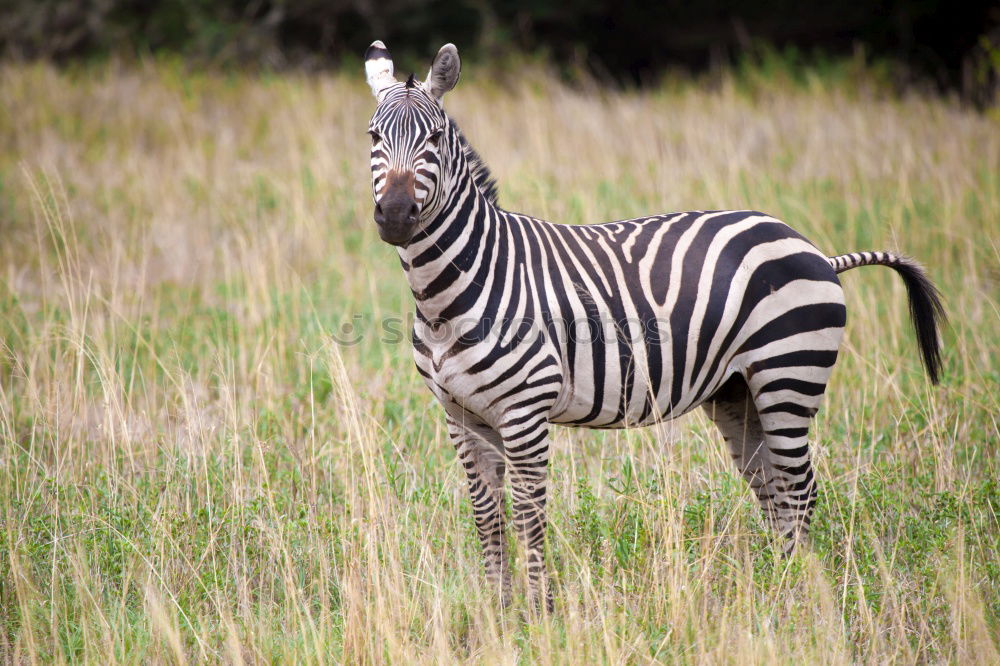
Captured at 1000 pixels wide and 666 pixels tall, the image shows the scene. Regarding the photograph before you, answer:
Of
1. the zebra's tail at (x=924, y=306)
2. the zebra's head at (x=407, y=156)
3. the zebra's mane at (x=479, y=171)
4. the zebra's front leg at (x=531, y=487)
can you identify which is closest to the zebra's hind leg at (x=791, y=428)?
the zebra's tail at (x=924, y=306)

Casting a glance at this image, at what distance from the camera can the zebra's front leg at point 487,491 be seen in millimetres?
3652

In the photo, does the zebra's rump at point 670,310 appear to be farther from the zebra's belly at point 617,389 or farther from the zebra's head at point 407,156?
the zebra's head at point 407,156

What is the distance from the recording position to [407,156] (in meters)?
3.14

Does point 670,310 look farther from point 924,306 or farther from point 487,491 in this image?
point 924,306

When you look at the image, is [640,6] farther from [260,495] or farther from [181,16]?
[260,495]

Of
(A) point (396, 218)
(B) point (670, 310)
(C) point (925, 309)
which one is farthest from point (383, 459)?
(C) point (925, 309)

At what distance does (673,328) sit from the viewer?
12.1 ft

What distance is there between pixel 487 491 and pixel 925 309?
2.28 metres

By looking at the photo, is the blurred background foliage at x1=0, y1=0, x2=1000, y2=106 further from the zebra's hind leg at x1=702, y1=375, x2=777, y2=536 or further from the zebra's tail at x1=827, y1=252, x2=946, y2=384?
the zebra's hind leg at x1=702, y1=375, x2=777, y2=536

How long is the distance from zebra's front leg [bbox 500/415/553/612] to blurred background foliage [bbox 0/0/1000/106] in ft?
38.0

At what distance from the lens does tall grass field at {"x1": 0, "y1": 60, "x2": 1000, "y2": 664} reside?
3.30m

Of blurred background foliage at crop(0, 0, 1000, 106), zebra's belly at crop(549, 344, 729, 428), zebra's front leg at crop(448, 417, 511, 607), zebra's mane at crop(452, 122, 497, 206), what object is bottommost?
zebra's front leg at crop(448, 417, 511, 607)

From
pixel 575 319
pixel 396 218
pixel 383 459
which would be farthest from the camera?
pixel 383 459

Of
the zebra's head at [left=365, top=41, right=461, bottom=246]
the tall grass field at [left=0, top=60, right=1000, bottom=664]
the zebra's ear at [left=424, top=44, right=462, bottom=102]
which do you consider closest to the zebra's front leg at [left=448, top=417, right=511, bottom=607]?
the tall grass field at [left=0, top=60, right=1000, bottom=664]
